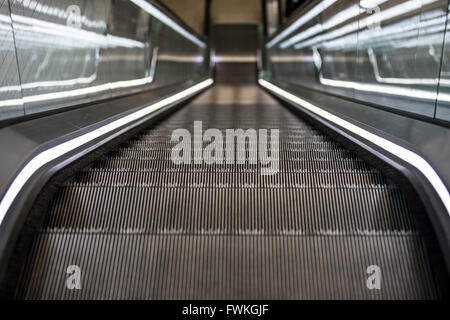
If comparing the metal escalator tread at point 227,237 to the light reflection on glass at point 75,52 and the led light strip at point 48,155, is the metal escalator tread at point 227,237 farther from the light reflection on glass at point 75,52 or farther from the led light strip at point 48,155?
the light reflection on glass at point 75,52

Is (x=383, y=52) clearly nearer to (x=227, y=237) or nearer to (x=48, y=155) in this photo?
(x=227, y=237)

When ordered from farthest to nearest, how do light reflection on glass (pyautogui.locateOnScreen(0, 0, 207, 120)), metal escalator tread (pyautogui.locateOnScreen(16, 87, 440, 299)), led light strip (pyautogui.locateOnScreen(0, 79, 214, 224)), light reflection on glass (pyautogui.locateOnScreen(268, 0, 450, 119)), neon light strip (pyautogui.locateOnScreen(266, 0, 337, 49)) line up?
neon light strip (pyautogui.locateOnScreen(266, 0, 337, 49))
light reflection on glass (pyautogui.locateOnScreen(268, 0, 450, 119))
light reflection on glass (pyautogui.locateOnScreen(0, 0, 207, 120))
led light strip (pyautogui.locateOnScreen(0, 79, 214, 224))
metal escalator tread (pyautogui.locateOnScreen(16, 87, 440, 299))

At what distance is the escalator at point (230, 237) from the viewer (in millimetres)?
2232

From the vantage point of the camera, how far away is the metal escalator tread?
2232 millimetres

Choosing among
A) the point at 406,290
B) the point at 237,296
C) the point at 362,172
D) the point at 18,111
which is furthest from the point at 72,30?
the point at 406,290

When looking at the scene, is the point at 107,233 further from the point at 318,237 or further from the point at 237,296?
the point at 318,237

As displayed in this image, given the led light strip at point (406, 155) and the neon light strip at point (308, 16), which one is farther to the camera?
the neon light strip at point (308, 16)

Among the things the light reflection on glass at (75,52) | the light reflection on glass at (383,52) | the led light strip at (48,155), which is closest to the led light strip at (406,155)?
the light reflection on glass at (383,52)

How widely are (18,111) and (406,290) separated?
2.78 metres

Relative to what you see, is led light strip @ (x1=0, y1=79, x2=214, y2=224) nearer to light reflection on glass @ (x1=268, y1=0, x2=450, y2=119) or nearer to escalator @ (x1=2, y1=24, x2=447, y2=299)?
escalator @ (x1=2, y1=24, x2=447, y2=299)

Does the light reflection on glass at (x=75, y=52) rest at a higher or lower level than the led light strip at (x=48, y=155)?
higher

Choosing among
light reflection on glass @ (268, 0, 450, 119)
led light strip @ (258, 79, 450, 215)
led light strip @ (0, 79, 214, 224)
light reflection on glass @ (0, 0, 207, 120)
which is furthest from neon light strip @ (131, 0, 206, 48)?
led light strip @ (258, 79, 450, 215)

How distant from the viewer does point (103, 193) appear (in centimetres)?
297

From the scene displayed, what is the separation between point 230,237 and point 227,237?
17 mm
